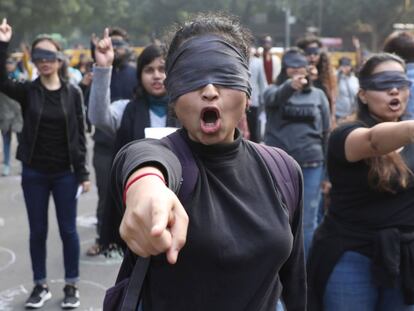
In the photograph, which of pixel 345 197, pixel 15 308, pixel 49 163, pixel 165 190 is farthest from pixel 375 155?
pixel 15 308

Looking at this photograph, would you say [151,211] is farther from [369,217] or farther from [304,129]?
[304,129]

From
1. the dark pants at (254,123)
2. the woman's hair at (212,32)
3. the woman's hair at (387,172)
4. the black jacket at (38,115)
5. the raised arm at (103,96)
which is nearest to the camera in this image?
the woman's hair at (212,32)

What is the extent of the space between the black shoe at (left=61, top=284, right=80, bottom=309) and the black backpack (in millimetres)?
2841

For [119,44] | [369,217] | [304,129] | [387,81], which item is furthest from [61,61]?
[369,217]

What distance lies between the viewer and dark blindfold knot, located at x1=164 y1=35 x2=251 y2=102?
1.68 metres

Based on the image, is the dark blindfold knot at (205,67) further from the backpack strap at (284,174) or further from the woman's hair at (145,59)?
the woman's hair at (145,59)

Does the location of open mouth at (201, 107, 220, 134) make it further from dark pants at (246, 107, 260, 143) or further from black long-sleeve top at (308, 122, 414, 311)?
dark pants at (246, 107, 260, 143)

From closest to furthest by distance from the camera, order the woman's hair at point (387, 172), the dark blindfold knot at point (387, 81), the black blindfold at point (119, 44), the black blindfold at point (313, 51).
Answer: the woman's hair at point (387, 172) → the dark blindfold knot at point (387, 81) → the black blindfold at point (119, 44) → the black blindfold at point (313, 51)

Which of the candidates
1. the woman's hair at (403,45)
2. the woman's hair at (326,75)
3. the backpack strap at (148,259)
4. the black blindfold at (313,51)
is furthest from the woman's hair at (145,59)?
the black blindfold at (313,51)

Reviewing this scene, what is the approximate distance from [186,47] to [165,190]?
0.64 m

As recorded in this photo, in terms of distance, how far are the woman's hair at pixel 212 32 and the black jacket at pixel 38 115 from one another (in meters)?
2.58

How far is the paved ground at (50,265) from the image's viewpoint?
15.5 ft

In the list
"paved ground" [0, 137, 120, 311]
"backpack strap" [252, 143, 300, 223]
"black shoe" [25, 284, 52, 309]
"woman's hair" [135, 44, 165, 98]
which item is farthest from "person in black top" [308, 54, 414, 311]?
"black shoe" [25, 284, 52, 309]

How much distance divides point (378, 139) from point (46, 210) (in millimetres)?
2735
